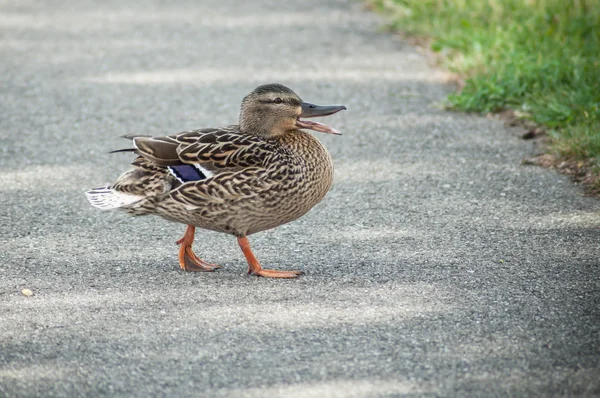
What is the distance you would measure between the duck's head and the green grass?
7.94 feet

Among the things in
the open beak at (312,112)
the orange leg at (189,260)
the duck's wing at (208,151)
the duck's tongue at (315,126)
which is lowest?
the orange leg at (189,260)

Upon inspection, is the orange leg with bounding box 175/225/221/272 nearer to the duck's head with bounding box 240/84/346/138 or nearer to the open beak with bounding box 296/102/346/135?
the duck's head with bounding box 240/84/346/138

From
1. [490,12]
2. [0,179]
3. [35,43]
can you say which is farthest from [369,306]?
[35,43]

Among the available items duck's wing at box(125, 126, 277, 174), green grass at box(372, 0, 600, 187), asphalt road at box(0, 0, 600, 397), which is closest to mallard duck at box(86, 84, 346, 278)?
duck's wing at box(125, 126, 277, 174)

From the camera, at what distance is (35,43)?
10719 millimetres

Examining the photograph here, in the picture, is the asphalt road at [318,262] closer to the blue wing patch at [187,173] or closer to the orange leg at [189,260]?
the orange leg at [189,260]

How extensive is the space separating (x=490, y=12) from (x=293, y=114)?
5.66 m

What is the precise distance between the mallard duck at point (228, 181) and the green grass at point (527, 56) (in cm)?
257

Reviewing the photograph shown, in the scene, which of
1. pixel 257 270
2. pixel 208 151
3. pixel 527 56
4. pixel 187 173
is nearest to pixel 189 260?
pixel 257 270

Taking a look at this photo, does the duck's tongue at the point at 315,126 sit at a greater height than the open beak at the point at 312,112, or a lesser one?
lesser

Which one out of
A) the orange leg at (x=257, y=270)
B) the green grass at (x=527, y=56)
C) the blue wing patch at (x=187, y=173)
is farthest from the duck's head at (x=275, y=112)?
the green grass at (x=527, y=56)

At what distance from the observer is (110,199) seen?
16.1 feet

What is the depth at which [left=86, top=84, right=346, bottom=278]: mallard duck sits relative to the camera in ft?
15.8

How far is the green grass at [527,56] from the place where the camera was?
7.32m
